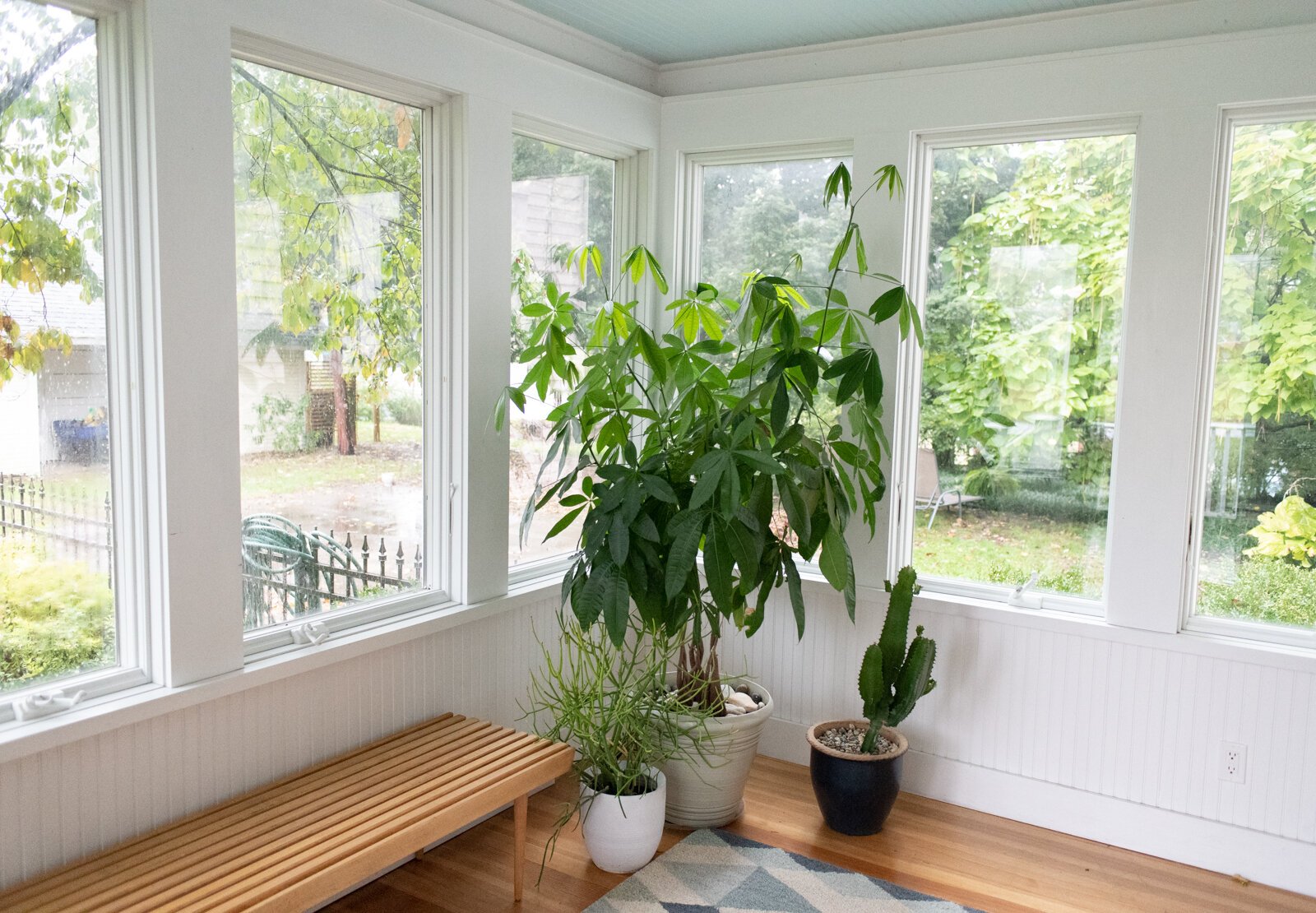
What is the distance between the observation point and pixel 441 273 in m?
3.07

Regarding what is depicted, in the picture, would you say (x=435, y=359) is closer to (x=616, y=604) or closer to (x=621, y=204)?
(x=616, y=604)

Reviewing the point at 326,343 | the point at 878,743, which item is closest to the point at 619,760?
the point at 878,743

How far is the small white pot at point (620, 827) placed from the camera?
2.85m

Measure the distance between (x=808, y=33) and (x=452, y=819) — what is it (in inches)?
107

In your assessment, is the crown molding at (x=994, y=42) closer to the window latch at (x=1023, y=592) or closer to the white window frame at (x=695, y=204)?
the white window frame at (x=695, y=204)

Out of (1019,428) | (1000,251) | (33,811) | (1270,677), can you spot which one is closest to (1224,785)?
(1270,677)

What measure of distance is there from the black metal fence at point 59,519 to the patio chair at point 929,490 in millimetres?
2502

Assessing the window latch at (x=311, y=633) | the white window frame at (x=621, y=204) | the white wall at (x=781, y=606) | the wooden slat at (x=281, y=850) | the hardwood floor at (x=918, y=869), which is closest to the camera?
the wooden slat at (x=281, y=850)

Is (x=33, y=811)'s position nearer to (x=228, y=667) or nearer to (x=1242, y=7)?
(x=228, y=667)

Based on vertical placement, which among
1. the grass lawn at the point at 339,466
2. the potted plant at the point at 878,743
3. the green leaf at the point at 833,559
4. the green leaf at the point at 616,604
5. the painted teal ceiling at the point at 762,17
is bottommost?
the potted plant at the point at 878,743

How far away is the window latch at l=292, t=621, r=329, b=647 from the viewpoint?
2674mm

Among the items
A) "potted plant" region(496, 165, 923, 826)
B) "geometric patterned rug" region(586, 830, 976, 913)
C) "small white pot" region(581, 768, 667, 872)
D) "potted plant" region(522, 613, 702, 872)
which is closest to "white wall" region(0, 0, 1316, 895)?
"potted plant" region(496, 165, 923, 826)

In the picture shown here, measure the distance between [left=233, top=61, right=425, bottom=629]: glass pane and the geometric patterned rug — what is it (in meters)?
1.12

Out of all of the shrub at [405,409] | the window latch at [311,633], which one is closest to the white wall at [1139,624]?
the shrub at [405,409]
